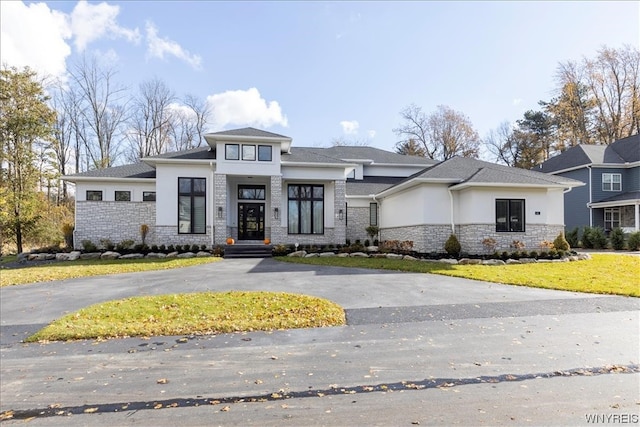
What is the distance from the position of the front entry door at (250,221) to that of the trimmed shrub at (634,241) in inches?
828

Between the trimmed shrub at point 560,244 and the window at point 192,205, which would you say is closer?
the trimmed shrub at point 560,244

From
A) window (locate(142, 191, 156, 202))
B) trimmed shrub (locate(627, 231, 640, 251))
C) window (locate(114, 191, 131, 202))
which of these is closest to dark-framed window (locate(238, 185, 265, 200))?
window (locate(142, 191, 156, 202))

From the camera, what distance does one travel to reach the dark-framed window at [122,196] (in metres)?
18.8

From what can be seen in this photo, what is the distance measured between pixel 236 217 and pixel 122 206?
5993mm

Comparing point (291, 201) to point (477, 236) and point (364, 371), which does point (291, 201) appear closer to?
point (477, 236)

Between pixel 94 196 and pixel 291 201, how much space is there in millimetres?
10548

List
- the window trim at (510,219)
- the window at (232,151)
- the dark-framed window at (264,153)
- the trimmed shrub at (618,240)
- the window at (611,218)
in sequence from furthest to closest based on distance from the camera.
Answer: the window at (611,218) → the trimmed shrub at (618,240) → the dark-framed window at (264,153) → the window at (232,151) → the window trim at (510,219)

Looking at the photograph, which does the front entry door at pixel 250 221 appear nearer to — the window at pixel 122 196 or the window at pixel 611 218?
the window at pixel 122 196

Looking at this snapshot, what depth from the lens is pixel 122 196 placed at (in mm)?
18891

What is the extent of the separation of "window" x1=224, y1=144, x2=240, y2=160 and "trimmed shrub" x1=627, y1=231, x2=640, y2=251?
22.4 m

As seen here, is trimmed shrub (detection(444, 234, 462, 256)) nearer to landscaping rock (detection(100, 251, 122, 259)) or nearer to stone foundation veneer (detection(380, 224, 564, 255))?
stone foundation veneer (detection(380, 224, 564, 255))

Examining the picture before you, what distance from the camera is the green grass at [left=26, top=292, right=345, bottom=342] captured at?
5.73 metres

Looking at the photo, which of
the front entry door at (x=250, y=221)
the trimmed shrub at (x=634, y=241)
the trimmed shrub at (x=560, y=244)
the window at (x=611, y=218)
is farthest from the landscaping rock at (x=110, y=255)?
the window at (x=611, y=218)

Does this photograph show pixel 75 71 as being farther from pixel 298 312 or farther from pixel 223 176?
pixel 298 312
